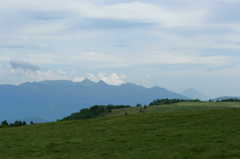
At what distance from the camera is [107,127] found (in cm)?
3178

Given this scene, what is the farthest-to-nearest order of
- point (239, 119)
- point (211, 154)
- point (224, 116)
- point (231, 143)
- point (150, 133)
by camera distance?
point (224, 116) → point (239, 119) → point (150, 133) → point (231, 143) → point (211, 154)

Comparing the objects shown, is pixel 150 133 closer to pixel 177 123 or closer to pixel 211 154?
pixel 177 123

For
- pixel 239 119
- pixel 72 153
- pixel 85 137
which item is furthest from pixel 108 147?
pixel 239 119

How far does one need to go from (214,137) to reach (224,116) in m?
8.91

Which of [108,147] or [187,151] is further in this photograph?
[108,147]

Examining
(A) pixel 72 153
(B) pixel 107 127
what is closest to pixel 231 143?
(A) pixel 72 153

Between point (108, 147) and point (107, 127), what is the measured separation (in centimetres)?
891

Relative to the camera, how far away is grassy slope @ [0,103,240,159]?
2039 cm

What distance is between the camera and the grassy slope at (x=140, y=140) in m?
20.4

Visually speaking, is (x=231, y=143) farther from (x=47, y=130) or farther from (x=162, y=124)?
(x=47, y=130)

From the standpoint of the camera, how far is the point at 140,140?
960 inches

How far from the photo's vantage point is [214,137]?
23.2 m

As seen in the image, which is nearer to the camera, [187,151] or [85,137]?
[187,151]

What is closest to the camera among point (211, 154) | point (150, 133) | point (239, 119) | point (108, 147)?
point (211, 154)
